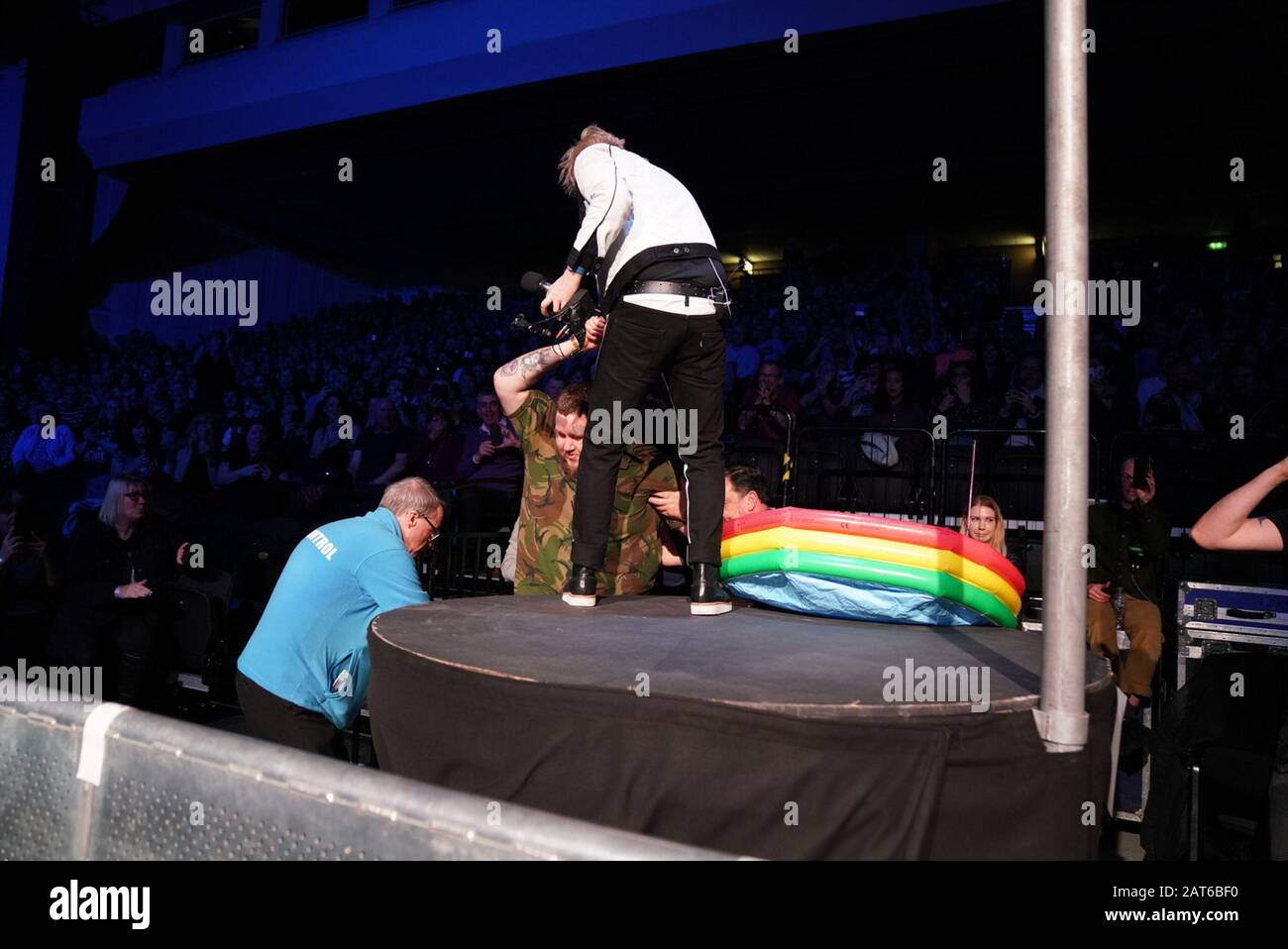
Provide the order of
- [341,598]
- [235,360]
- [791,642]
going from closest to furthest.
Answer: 1. [791,642]
2. [341,598]
3. [235,360]

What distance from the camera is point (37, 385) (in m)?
11.6

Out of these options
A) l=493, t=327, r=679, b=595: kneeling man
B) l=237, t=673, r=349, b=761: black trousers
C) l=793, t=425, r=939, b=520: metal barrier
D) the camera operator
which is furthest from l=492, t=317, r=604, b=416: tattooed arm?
the camera operator

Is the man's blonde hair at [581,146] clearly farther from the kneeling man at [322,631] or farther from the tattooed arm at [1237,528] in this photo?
the tattooed arm at [1237,528]

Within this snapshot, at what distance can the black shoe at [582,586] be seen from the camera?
8.32 feet

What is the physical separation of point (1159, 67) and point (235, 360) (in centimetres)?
1164

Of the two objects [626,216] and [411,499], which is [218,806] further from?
[411,499]

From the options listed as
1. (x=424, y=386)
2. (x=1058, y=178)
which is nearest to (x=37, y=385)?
(x=424, y=386)

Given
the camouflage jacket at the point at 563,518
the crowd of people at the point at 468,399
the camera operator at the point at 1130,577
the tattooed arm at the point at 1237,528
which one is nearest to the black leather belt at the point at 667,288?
the camouflage jacket at the point at 563,518

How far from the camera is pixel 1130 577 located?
186 inches

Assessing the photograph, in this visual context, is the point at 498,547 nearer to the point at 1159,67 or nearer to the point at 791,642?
the point at 791,642

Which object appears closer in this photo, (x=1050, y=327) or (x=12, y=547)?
(x=1050, y=327)

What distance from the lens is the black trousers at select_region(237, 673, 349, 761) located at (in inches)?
120

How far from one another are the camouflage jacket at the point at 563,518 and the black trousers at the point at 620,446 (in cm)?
58

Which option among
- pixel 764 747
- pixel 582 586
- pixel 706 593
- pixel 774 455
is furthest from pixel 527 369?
pixel 774 455
